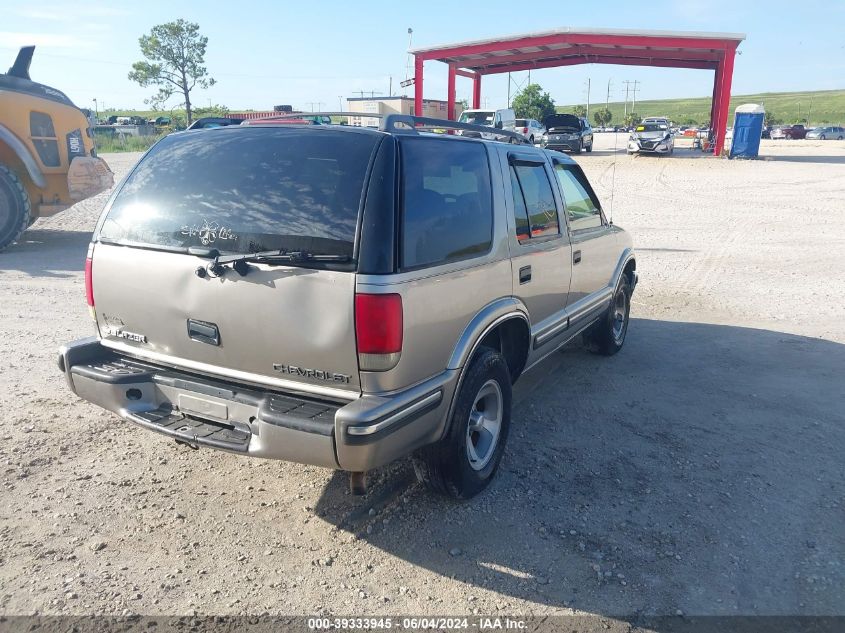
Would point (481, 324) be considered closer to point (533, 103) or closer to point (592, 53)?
point (592, 53)

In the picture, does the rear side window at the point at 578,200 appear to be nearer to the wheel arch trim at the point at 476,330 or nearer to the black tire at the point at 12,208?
the wheel arch trim at the point at 476,330

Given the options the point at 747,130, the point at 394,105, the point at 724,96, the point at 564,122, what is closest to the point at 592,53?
the point at 564,122

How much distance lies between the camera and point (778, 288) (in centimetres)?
886

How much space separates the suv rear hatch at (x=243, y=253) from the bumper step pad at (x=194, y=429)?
0.25 m

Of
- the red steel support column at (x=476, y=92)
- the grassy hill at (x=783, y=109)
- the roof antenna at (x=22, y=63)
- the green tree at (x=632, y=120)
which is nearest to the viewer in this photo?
the roof antenna at (x=22, y=63)

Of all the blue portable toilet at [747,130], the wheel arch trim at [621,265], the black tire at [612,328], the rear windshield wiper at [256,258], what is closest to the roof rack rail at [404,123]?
the rear windshield wiper at [256,258]

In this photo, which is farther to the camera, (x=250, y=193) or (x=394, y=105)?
(x=394, y=105)

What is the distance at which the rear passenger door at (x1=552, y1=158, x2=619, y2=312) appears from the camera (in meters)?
4.98

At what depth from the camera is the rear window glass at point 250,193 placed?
3.03 m

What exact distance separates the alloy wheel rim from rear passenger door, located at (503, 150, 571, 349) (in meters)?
0.61

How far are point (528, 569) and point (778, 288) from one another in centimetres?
725

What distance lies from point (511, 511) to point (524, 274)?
1390mm

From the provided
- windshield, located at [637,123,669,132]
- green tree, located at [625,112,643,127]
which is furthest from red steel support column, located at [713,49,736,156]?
green tree, located at [625,112,643,127]

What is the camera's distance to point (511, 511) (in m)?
3.63
